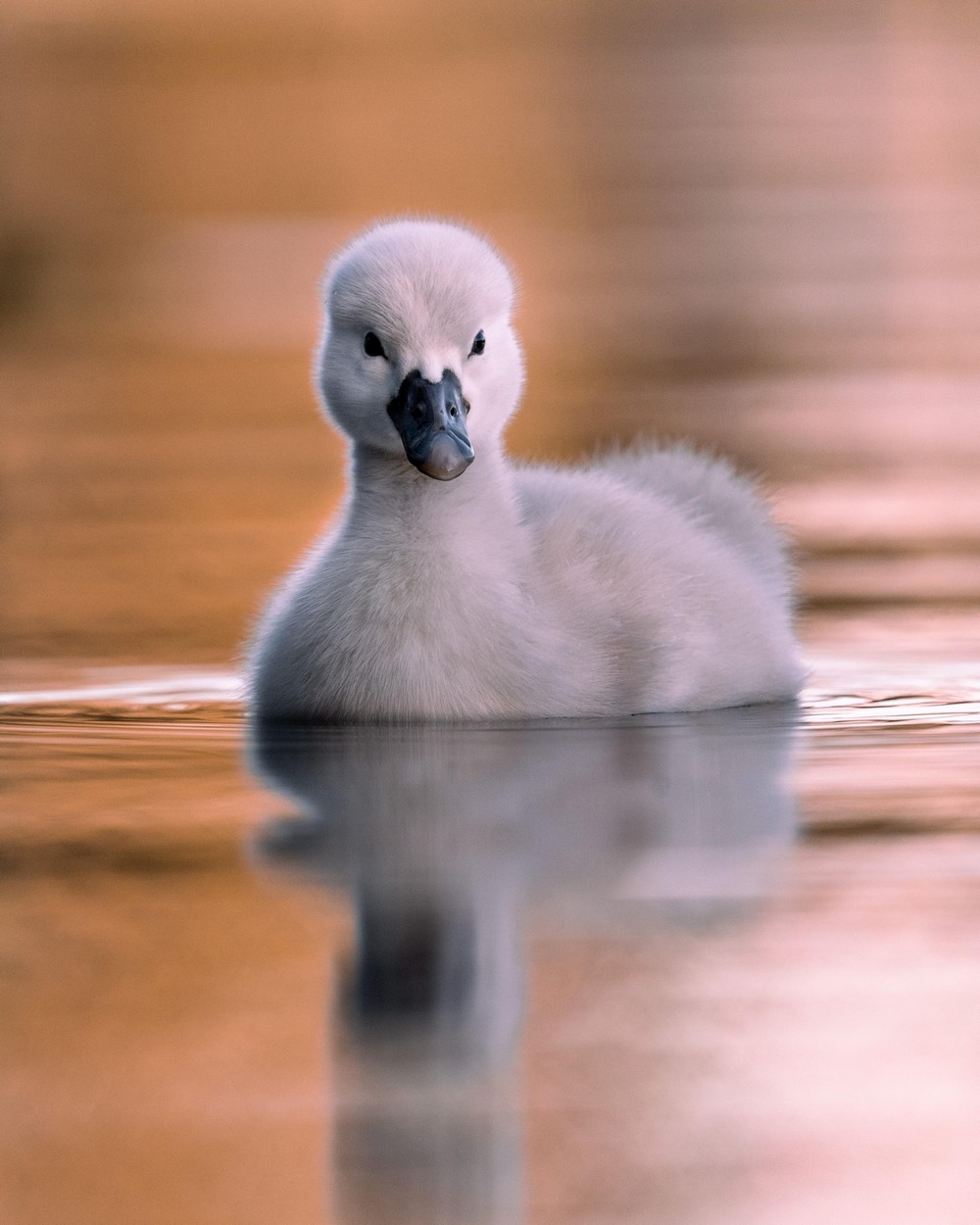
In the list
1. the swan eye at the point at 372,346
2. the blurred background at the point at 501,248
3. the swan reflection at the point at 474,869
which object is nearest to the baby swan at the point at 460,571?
the swan eye at the point at 372,346

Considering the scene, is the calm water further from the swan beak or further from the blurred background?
the swan beak

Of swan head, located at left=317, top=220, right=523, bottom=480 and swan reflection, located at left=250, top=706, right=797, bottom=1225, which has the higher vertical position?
swan head, located at left=317, top=220, right=523, bottom=480

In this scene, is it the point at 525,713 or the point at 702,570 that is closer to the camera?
the point at 525,713

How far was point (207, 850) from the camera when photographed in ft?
15.3

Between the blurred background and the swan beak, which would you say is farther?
the blurred background

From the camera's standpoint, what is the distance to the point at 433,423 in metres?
5.98

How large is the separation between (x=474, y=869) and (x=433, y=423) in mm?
1758

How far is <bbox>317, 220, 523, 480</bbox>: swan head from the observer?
19.8ft

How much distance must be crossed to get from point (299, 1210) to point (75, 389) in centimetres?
1222

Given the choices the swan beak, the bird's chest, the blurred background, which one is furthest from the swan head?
the blurred background

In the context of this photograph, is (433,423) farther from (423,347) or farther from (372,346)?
(372,346)

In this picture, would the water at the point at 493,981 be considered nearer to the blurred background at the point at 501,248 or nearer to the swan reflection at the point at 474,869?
the swan reflection at the point at 474,869

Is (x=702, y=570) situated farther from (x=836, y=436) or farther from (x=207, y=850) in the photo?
(x=836, y=436)

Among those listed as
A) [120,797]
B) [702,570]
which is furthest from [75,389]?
[120,797]
